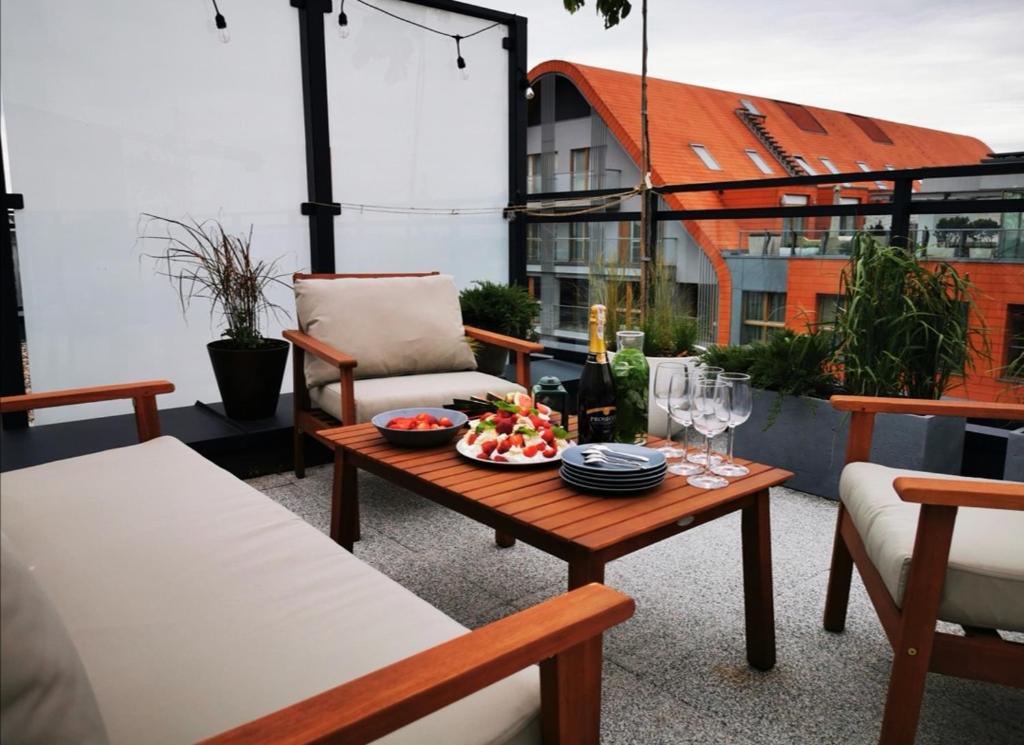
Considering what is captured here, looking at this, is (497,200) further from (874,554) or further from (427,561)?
(874,554)

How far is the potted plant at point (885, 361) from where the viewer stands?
285 centimetres

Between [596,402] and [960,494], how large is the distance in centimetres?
91

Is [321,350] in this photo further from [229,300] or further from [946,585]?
[946,585]

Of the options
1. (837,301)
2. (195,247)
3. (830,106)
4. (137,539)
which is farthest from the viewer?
(830,106)

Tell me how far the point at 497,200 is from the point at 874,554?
3.94m

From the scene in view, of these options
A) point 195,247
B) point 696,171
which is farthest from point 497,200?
point 195,247

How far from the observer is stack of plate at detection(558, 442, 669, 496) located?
5.72ft

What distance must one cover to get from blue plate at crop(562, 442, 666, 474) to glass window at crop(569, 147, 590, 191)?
11.2 feet

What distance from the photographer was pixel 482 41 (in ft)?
16.2

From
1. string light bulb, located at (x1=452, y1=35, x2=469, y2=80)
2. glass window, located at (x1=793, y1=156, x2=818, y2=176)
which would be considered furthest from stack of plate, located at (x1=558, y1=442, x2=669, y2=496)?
glass window, located at (x1=793, y1=156, x2=818, y2=176)

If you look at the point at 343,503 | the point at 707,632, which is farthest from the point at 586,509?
the point at 343,503

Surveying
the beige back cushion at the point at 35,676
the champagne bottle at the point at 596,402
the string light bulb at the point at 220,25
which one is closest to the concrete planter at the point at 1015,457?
the champagne bottle at the point at 596,402

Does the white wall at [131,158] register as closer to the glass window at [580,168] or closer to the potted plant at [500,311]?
the potted plant at [500,311]

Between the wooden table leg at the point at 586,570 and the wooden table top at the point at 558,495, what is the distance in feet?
0.10
